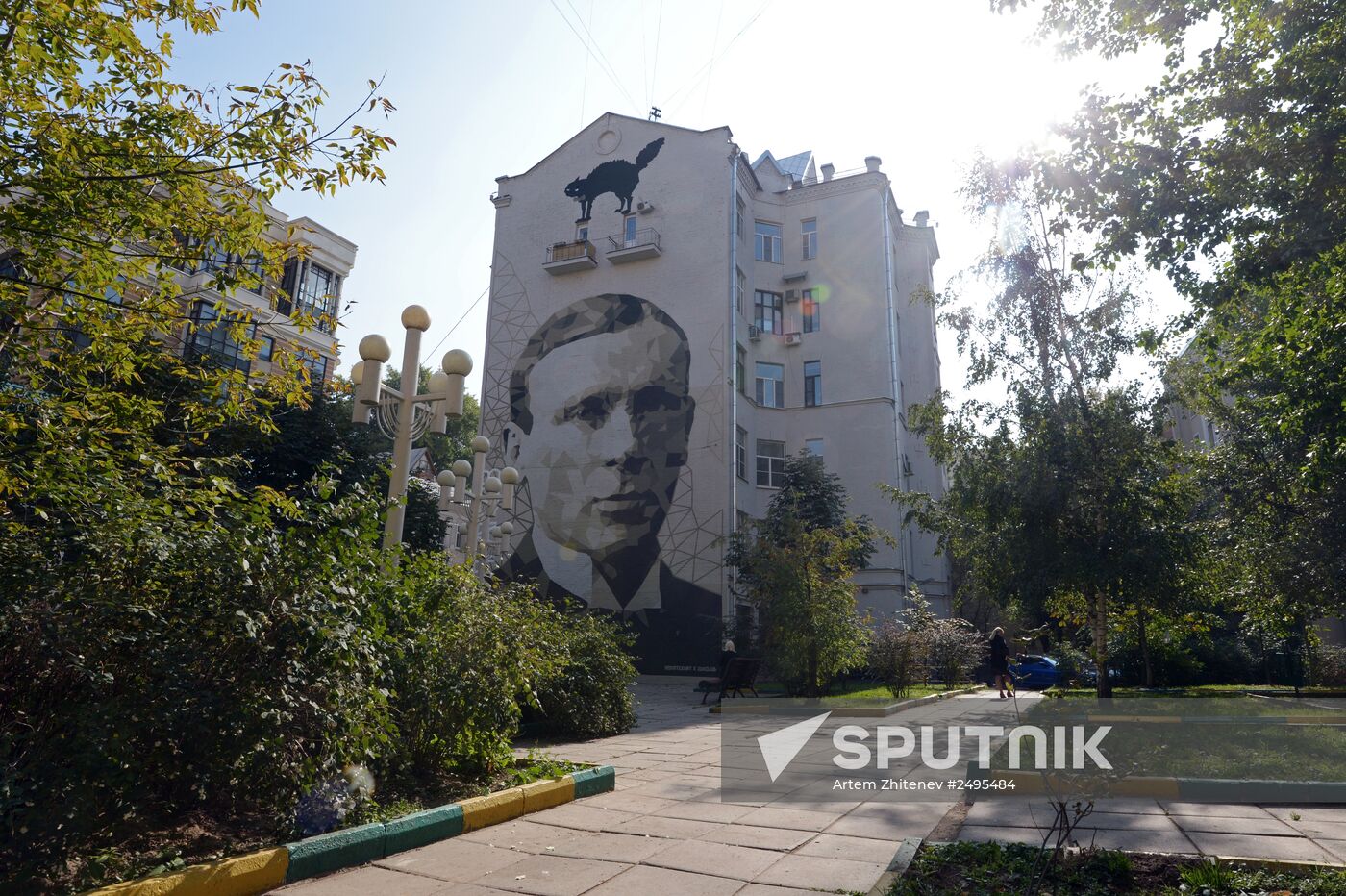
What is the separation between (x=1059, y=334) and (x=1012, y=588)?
18.0 feet

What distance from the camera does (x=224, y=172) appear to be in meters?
6.21

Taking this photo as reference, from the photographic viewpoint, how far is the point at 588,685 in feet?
34.5

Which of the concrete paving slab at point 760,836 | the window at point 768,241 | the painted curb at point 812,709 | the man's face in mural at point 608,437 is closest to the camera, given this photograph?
the concrete paving slab at point 760,836

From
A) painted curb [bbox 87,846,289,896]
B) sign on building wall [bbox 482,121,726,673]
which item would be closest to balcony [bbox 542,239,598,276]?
sign on building wall [bbox 482,121,726,673]

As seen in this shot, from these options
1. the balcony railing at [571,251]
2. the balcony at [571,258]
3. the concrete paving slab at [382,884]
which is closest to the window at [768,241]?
the balcony at [571,258]

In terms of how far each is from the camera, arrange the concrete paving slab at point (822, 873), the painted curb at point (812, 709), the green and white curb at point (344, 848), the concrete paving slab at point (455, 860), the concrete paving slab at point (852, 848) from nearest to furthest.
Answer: the green and white curb at point (344, 848), the concrete paving slab at point (822, 873), the concrete paving slab at point (455, 860), the concrete paving slab at point (852, 848), the painted curb at point (812, 709)

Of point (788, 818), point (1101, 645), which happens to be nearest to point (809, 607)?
point (1101, 645)

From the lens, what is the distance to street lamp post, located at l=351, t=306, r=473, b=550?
8.70 m

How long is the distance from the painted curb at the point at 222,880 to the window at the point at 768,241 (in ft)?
103

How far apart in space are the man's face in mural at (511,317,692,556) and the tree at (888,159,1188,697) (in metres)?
11.6

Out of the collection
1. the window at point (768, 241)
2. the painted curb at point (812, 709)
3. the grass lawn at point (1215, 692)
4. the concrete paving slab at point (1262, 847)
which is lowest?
the painted curb at point (812, 709)

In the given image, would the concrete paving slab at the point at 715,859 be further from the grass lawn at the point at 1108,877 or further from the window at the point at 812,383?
the window at the point at 812,383

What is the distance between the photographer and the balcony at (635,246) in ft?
99.6

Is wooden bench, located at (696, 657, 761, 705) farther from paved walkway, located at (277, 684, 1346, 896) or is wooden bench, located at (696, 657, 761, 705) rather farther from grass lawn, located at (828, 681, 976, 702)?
paved walkway, located at (277, 684, 1346, 896)
